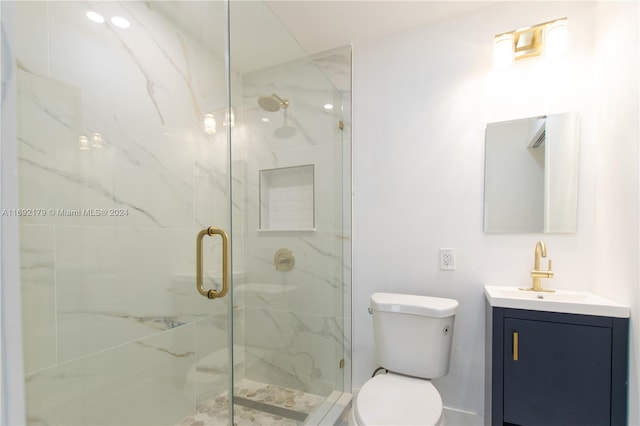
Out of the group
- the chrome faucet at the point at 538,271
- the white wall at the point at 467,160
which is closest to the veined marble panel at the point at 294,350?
the white wall at the point at 467,160

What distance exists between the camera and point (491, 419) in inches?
55.3

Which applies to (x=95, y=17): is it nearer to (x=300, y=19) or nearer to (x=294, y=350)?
(x=300, y=19)

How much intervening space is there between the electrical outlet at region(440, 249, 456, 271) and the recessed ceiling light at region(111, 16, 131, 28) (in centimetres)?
202

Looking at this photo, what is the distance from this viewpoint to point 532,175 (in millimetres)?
1710

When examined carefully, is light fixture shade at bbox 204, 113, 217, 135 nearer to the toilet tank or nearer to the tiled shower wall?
the tiled shower wall

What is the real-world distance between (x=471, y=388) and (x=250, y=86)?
197 centimetres

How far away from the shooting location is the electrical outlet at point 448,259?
1810 mm

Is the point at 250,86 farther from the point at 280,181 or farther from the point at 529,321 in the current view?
the point at 529,321

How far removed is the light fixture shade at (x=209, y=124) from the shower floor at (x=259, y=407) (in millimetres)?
1365

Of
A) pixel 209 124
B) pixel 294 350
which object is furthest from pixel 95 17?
pixel 294 350

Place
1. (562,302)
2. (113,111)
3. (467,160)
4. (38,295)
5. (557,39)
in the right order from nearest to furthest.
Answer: (38,295) → (562,302) → (113,111) → (557,39) → (467,160)

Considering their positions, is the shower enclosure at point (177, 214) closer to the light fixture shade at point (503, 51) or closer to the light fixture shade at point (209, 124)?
the light fixture shade at point (209, 124)

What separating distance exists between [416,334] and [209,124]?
65.1 inches

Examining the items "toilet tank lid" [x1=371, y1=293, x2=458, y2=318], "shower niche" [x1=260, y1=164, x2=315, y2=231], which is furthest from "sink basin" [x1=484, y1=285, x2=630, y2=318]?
"shower niche" [x1=260, y1=164, x2=315, y2=231]
